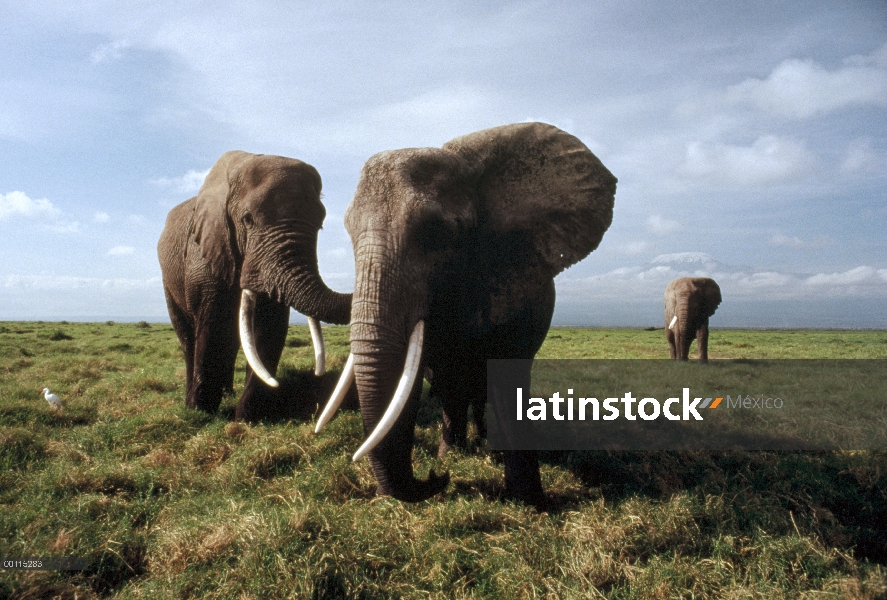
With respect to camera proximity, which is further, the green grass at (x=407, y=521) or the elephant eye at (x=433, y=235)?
the elephant eye at (x=433, y=235)

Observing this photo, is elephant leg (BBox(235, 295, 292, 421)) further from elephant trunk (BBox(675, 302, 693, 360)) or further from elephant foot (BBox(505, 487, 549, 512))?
elephant trunk (BBox(675, 302, 693, 360))

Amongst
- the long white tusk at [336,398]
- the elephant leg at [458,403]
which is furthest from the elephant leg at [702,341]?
the long white tusk at [336,398]

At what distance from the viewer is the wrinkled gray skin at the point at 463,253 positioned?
3.92m

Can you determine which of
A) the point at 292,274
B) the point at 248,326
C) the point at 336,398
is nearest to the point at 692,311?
the point at 292,274

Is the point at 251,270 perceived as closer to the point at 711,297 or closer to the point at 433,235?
the point at 433,235

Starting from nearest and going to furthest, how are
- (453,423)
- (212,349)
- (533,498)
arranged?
(533,498) → (453,423) → (212,349)

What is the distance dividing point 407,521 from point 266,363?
14.1ft

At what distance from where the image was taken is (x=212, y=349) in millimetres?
7160

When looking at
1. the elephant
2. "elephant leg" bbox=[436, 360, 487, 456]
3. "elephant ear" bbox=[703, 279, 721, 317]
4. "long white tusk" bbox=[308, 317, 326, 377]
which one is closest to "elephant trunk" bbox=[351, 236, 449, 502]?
"elephant leg" bbox=[436, 360, 487, 456]

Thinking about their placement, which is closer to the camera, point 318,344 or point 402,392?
point 402,392

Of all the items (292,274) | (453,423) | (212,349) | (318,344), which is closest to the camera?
(453,423)

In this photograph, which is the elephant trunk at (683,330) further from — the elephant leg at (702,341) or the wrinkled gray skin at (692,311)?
the elephant leg at (702,341)

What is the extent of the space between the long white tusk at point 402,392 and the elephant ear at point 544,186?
4.29 ft

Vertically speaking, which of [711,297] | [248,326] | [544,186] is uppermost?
[544,186]
